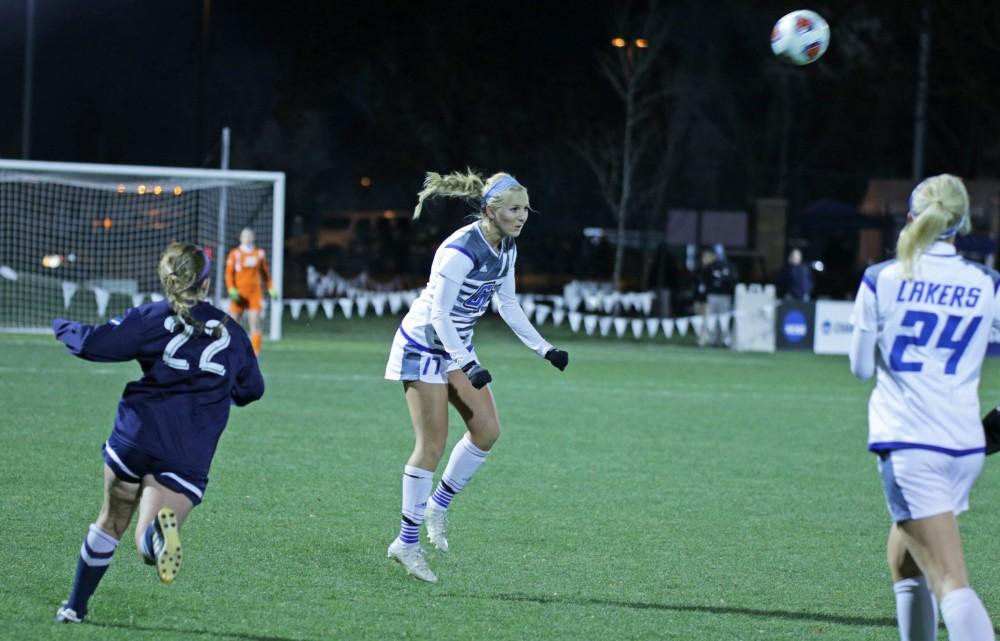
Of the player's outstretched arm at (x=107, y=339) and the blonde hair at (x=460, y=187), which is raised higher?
the blonde hair at (x=460, y=187)

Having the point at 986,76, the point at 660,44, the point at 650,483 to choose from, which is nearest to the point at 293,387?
the point at 650,483

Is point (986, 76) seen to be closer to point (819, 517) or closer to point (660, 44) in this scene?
point (660, 44)

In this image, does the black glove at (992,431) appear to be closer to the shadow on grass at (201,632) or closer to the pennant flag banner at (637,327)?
the shadow on grass at (201,632)

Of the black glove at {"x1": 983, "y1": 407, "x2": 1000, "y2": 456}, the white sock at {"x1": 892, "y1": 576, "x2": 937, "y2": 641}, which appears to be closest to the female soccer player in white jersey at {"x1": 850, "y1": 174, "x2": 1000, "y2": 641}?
the white sock at {"x1": 892, "y1": 576, "x2": 937, "y2": 641}

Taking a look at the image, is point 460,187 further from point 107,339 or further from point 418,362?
point 107,339

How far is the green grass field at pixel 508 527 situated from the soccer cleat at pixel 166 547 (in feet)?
1.47

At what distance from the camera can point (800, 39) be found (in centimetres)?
890

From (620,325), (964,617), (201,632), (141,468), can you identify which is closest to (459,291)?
(141,468)

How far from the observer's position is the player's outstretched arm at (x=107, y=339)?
16.1 ft

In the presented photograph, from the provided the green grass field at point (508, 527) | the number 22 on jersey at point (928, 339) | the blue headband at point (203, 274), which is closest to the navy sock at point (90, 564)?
the green grass field at point (508, 527)

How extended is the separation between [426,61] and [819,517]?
29448 mm

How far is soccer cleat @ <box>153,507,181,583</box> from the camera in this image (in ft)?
15.8

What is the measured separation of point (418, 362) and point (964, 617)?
11.0 feet

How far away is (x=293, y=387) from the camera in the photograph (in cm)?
1516
